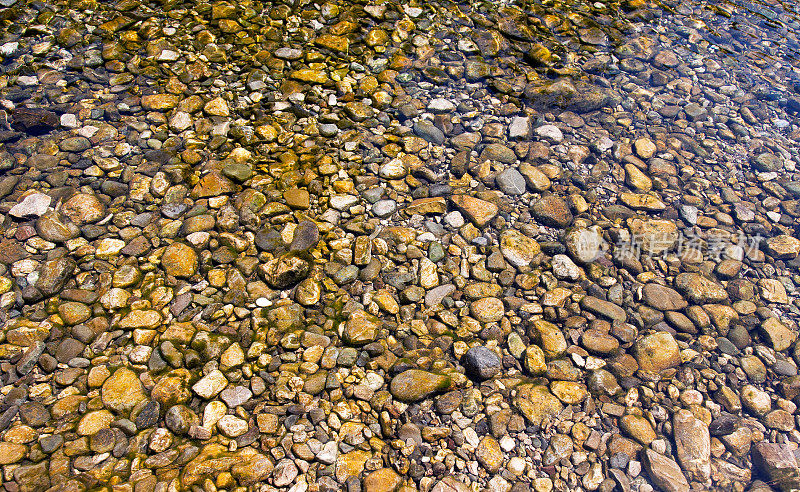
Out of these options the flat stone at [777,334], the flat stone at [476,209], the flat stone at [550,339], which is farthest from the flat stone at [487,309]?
the flat stone at [777,334]

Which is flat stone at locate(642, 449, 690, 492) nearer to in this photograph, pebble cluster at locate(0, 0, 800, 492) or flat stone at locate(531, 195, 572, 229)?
pebble cluster at locate(0, 0, 800, 492)

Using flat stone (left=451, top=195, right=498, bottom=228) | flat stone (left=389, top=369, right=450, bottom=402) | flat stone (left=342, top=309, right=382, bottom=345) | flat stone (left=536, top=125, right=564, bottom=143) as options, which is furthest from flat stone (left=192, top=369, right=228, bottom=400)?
flat stone (left=536, top=125, right=564, bottom=143)

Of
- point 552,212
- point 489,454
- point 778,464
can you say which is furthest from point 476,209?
point 778,464

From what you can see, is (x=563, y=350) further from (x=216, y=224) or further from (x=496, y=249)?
(x=216, y=224)

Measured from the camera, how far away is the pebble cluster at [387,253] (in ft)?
11.8

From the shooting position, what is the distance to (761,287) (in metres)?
4.95

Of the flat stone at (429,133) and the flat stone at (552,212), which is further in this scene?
the flat stone at (429,133)

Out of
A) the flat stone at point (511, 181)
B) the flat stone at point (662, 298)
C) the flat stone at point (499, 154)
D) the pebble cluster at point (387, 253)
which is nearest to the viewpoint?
the pebble cluster at point (387, 253)

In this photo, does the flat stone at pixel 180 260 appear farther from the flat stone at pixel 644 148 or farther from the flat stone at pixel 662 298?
the flat stone at pixel 644 148

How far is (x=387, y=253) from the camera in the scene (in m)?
4.78

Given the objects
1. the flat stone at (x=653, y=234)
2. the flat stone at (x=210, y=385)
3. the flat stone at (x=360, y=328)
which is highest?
the flat stone at (x=653, y=234)

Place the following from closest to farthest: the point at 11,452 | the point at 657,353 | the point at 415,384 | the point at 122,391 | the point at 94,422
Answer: the point at 11,452, the point at 94,422, the point at 122,391, the point at 415,384, the point at 657,353

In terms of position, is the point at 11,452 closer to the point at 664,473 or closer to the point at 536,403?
the point at 536,403

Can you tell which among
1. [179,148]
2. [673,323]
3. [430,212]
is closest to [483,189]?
[430,212]
